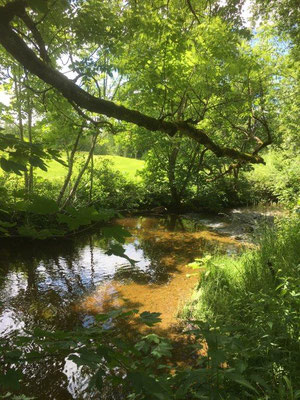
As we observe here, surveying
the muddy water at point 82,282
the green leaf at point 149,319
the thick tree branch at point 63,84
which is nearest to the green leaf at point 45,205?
the green leaf at point 149,319

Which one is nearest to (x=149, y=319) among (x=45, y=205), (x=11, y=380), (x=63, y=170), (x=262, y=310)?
(x=11, y=380)

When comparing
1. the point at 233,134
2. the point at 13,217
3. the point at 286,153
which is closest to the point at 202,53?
the point at 233,134

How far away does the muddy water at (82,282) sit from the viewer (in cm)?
389

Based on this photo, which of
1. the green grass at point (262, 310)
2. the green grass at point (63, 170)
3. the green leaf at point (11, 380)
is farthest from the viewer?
the green grass at point (63, 170)

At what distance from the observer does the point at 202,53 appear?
7.74 m

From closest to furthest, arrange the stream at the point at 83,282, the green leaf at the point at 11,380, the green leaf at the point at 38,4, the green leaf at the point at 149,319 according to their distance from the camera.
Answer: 1. the green leaf at the point at 11,380
2. the green leaf at the point at 149,319
3. the green leaf at the point at 38,4
4. the stream at the point at 83,282

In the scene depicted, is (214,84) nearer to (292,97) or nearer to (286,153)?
(292,97)

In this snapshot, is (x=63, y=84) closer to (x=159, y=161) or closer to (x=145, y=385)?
(x=145, y=385)

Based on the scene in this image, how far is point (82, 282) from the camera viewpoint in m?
5.45

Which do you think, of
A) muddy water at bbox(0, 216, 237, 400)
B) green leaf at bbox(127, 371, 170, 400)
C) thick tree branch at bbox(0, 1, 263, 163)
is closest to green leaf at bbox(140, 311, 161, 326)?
green leaf at bbox(127, 371, 170, 400)

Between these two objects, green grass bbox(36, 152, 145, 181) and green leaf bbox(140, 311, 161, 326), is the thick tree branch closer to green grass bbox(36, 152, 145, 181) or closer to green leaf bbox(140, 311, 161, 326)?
green leaf bbox(140, 311, 161, 326)

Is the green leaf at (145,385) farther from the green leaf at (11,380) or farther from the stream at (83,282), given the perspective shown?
the stream at (83,282)

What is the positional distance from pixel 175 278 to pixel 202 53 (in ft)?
21.0

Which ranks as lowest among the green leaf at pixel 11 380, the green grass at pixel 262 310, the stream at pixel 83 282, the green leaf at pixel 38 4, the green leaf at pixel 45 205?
the stream at pixel 83 282
